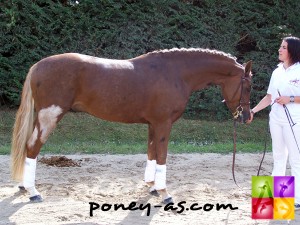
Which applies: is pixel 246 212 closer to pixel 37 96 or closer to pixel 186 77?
pixel 186 77

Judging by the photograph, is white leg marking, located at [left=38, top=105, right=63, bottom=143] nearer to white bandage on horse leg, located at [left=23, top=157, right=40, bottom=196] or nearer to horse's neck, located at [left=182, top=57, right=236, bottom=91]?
white bandage on horse leg, located at [left=23, top=157, right=40, bottom=196]

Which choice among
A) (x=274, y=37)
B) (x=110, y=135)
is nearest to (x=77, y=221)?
(x=110, y=135)

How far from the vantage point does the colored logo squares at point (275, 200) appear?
4496mm

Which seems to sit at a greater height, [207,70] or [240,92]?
[207,70]

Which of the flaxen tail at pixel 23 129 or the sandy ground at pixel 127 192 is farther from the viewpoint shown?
the flaxen tail at pixel 23 129

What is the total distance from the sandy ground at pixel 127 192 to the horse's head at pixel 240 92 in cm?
111

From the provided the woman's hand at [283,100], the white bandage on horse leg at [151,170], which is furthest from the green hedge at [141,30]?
the woman's hand at [283,100]

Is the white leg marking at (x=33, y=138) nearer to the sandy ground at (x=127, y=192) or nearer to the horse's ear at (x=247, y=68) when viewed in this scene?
the sandy ground at (x=127, y=192)

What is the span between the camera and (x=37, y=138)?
Answer: 5.29 m

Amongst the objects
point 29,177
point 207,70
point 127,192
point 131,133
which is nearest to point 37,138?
point 29,177

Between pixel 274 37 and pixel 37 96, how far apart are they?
27.7 ft

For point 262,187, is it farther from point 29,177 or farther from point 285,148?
point 29,177

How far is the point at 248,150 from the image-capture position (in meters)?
9.00

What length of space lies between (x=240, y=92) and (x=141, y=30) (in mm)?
6192
